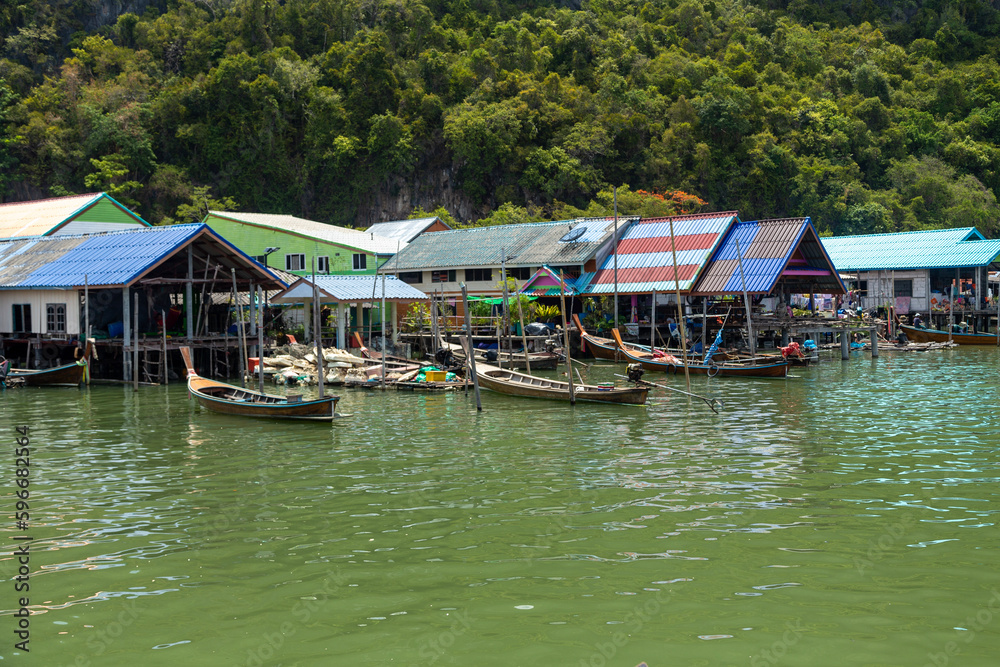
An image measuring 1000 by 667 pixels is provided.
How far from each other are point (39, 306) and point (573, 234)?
28.2 metres

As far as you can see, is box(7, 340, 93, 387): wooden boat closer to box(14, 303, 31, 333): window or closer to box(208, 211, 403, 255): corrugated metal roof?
box(14, 303, 31, 333): window

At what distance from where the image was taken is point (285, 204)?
83188mm

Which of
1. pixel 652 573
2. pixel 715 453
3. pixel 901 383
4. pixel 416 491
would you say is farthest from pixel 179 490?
pixel 901 383

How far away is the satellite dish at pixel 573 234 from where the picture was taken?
52.4 metres

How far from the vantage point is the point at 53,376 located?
35.3 meters

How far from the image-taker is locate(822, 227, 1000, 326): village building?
53.6m

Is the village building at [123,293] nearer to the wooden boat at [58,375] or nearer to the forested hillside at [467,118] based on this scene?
the wooden boat at [58,375]

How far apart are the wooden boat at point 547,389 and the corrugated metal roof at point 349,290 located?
10734mm

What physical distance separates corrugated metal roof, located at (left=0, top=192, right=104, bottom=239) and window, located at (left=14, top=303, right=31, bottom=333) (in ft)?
44.5

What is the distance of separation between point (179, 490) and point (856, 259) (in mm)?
50541

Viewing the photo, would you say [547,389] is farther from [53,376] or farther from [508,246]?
[508,246]

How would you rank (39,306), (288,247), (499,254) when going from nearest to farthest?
(39,306) < (499,254) < (288,247)

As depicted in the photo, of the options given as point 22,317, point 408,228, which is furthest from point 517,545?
point 408,228

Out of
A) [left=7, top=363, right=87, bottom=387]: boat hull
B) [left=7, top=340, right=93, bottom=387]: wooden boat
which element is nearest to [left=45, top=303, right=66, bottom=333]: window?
[left=7, top=340, right=93, bottom=387]: wooden boat
